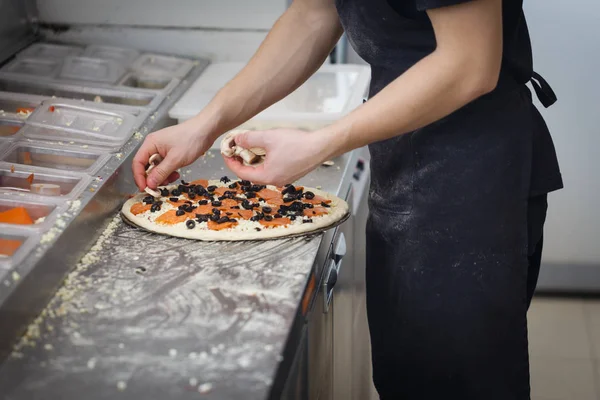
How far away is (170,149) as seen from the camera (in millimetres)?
1816

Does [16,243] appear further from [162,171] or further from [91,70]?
[91,70]

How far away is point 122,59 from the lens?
2.73 m

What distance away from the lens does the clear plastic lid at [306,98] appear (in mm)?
2170

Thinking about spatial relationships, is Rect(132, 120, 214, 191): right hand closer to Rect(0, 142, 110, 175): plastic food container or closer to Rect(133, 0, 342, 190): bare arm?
Rect(133, 0, 342, 190): bare arm

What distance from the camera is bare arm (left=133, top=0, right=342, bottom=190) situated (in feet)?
5.93

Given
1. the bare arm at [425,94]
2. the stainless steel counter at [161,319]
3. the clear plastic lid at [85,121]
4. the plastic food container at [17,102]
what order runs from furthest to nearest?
the plastic food container at [17,102] < the clear plastic lid at [85,121] < the bare arm at [425,94] < the stainless steel counter at [161,319]

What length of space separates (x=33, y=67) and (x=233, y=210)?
1108 millimetres

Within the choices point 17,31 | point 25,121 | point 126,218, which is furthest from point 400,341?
point 17,31

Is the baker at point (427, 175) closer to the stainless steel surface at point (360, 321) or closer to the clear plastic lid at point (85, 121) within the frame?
the clear plastic lid at point (85, 121)

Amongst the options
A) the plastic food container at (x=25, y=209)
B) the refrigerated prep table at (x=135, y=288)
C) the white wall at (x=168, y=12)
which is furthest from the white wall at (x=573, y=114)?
the plastic food container at (x=25, y=209)

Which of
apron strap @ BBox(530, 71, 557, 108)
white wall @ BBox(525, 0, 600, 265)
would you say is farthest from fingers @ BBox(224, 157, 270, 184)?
white wall @ BBox(525, 0, 600, 265)

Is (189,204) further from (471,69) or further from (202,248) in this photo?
(471,69)

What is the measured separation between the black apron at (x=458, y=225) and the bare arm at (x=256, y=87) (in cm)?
15

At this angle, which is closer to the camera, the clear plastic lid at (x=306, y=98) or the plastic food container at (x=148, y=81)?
the clear plastic lid at (x=306, y=98)
